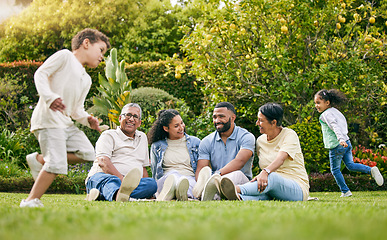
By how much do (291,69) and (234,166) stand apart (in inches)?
156

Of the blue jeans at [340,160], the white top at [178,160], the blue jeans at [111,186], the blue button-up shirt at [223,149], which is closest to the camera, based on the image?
the blue jeans at [111,186]

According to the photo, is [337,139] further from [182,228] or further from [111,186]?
[182,228]

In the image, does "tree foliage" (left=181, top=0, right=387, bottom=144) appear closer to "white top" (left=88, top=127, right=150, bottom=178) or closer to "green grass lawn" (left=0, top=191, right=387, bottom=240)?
"white top" (left=88, top=127, right=150, bottom=178)

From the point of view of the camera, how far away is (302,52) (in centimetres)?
841

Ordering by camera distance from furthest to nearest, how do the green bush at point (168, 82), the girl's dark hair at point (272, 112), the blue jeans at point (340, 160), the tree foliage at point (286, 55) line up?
the green bush at point (168, 82), the tree foliage at point (286, 55), the blue jeans at point (340, 160), the girl's dark hair at point (272, 112)

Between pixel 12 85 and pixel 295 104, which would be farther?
pixel 12 85

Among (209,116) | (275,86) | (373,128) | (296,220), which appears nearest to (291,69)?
(275,86)

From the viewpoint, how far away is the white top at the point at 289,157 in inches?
178

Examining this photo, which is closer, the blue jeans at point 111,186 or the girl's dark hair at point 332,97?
the blue jeans at point 111,186

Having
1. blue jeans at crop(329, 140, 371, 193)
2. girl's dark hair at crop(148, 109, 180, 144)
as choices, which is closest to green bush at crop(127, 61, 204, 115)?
blue jeans at crop(329, 140, 371, 193)

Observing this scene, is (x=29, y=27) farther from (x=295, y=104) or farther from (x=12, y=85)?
(x=295, y=104)

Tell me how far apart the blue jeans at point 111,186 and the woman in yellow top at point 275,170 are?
1.03m

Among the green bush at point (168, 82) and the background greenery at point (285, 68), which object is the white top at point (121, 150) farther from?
the green bush at point (168, 82)

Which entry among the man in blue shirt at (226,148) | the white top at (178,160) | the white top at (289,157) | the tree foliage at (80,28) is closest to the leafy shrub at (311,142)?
the man in blue shirt at (226,148)
